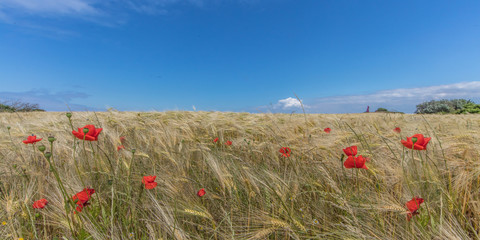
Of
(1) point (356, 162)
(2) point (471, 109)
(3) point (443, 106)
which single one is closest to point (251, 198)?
(1) point (356, 162)

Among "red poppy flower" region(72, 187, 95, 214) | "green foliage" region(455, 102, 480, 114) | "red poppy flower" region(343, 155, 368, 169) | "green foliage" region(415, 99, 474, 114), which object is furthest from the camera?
"green foliage" region(415, 99, 474, 114)

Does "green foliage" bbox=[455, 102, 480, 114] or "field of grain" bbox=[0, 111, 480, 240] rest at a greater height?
"field of grain" bbox=[0, 111, 480, 240]

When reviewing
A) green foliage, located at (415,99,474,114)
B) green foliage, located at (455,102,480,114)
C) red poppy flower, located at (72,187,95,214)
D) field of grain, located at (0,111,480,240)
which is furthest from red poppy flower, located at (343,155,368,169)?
green foliage, located at (415,99,474,114)

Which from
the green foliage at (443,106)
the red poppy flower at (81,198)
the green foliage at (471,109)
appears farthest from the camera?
the green foliage at (443,106)

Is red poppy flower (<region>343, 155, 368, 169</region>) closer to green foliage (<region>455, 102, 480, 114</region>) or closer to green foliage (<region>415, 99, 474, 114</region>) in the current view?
green foliage (<region>455, 102, 480, 114</region>)

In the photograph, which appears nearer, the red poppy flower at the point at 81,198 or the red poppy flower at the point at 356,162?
the red poppy flower at the point at 81,198

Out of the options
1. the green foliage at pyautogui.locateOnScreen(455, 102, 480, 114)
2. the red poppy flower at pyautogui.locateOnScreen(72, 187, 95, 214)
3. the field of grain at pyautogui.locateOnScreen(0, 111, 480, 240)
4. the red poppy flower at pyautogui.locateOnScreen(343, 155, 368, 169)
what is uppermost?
the red poppy flower at pyautogui.locateOnScreen(343, 155, 368, 169)

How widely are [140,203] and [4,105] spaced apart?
778 inches

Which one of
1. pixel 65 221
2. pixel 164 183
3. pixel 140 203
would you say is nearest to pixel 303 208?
pixel 164 183

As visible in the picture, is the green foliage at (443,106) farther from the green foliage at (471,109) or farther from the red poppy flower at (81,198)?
the red poppy flower at (81,198)

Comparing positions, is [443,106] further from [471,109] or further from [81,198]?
[81,198]

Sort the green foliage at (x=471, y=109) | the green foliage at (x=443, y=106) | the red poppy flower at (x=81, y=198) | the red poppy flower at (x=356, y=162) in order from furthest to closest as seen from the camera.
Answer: the green foliage at (x=443, y=106)
the green foliage at (x=471, y=109)
the red poppy flower at (x=356, y=162)
the red poppy flower at (x=81, y=198)

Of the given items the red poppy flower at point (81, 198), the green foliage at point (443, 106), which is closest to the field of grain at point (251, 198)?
the red poppy flower at point (81, 198)

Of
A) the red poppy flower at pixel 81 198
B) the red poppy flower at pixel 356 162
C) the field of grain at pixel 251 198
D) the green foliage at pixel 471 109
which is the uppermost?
the red poppy flower at pixel 356 162
